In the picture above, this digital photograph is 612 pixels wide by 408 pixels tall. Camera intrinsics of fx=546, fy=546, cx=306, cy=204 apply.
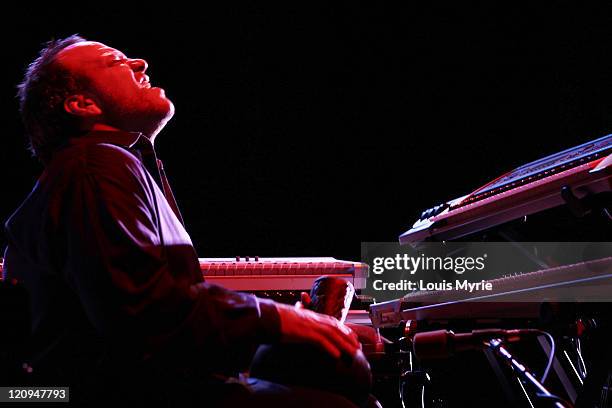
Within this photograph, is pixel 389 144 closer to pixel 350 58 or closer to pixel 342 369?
pixel 350 58

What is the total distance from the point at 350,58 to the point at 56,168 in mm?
4253

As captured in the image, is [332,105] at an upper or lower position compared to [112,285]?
lower

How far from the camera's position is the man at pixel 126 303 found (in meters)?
0.98

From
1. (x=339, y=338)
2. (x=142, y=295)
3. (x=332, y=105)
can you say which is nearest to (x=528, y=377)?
(x=339, y=338)

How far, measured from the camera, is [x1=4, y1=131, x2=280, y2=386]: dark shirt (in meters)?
0.97

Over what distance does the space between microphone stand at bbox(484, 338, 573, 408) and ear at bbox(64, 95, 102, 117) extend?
1175 millimetres

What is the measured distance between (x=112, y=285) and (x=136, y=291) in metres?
0.04

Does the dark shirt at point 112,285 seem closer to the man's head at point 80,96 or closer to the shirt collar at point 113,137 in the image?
the shirt collar at point 113,137

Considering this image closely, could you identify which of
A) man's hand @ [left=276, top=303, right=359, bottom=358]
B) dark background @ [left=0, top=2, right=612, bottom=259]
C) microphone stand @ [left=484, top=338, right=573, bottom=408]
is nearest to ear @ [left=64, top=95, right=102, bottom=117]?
man's hand @ [left=276, top=303, right=359, bottom=358]

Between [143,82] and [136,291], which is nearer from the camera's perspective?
[136,291]

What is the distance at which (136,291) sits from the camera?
97 cm

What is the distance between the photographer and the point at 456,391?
3439mm

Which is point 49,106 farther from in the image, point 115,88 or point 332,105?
point 332,105

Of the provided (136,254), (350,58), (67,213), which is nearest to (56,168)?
(67,213)
